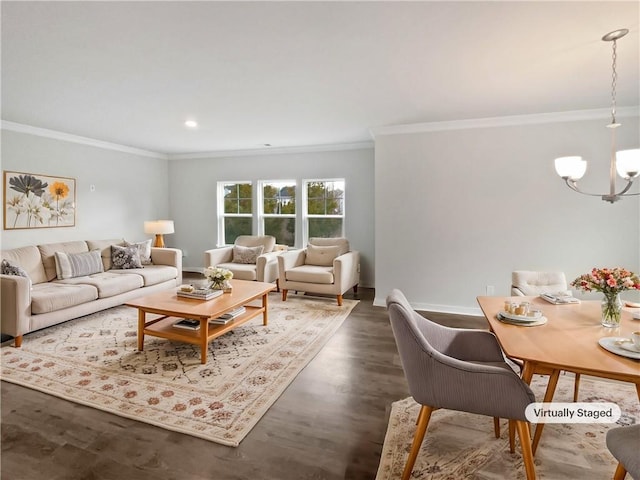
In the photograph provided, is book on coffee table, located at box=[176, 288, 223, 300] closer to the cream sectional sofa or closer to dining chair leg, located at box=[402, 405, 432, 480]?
the cream sectional sofa

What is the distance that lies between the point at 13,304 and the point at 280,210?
159 inches

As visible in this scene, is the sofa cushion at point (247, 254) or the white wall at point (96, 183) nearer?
the white wall at point (96, 183)

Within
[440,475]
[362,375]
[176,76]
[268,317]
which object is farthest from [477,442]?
[176,76]

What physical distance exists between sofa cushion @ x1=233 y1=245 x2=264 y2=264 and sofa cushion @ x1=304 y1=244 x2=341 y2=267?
906 mm

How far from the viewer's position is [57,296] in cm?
349

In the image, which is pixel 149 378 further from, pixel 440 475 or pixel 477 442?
pixel 477 442

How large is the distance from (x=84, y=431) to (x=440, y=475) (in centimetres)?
204

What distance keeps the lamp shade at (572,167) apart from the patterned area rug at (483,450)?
1.61 m

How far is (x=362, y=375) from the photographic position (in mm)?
2688

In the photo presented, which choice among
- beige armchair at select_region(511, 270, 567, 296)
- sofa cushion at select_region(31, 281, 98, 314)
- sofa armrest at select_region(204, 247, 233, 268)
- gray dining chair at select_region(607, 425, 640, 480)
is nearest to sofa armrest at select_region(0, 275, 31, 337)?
sofa cushion at select_region(31, 281, 98, 314)

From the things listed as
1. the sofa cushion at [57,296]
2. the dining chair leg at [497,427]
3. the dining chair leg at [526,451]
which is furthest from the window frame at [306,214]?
the dining chair leg at [526,451]

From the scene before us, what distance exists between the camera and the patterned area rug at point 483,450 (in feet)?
5.50

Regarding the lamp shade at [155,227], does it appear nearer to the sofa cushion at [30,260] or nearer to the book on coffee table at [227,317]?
the sofa cushion at [30,260]

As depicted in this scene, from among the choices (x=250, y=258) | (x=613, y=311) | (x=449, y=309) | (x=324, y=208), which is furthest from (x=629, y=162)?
(x=250, y=258)
